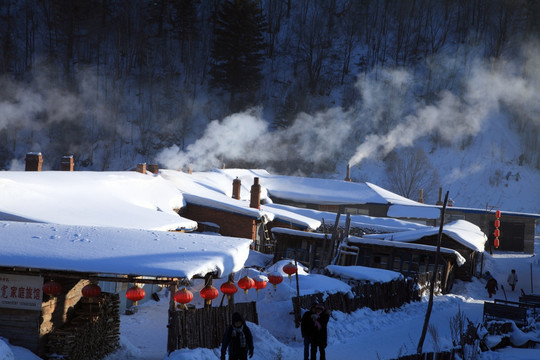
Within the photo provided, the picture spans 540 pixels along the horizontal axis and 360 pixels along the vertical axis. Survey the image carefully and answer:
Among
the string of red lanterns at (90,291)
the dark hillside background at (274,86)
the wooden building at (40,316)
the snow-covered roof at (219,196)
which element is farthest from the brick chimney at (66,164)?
the dark hillside background at (274,86)

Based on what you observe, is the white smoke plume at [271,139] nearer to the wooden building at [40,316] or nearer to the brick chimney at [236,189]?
the brick chimney at [236,189]

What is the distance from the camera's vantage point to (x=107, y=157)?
221 feet

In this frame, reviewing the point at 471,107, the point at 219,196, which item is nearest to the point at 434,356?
the point at 219,196

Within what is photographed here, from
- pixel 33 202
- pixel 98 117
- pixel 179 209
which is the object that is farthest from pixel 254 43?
pixel 33 202

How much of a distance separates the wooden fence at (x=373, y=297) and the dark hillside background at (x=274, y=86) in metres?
40.4

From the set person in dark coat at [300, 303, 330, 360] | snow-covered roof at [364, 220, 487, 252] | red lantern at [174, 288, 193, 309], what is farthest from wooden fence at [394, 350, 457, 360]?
snow-covered roof at [364, 220, 487, 252]

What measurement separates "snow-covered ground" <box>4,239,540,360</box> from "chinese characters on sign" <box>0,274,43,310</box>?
0.87m

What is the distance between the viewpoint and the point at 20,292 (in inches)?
421

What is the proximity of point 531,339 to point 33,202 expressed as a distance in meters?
16.9

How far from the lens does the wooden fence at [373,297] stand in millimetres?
16647

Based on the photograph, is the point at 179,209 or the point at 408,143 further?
the point at 408,143

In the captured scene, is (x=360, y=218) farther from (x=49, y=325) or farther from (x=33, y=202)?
(x=49, y=325)

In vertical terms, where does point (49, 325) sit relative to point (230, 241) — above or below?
below

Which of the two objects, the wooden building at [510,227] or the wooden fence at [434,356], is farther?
the wooden building at [510,227]
